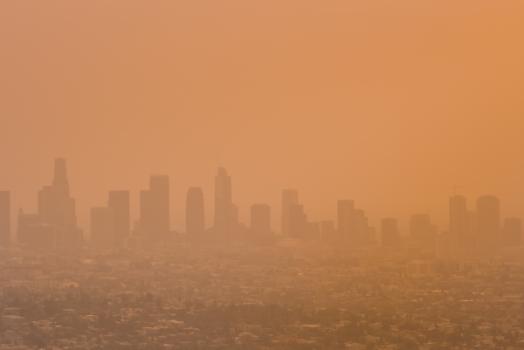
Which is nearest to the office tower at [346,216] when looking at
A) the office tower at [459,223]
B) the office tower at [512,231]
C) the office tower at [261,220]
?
the office tower at [261,220]

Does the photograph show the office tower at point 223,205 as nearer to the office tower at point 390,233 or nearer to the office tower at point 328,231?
the office tower at point 328,231

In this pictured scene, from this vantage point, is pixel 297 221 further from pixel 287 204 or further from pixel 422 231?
pixel 422 231

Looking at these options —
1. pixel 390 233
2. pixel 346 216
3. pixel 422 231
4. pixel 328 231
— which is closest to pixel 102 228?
pixel 328 231

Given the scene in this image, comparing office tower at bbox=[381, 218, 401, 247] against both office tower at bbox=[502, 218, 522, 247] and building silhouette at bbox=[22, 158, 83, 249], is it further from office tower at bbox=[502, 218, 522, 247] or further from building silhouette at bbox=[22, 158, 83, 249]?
building silhouette at bbox=[22, 158, 83, 249]

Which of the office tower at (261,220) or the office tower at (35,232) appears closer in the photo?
the office tower at (35,232)

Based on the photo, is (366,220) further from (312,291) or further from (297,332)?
(297,332)

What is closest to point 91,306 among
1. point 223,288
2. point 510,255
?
point 223,288
